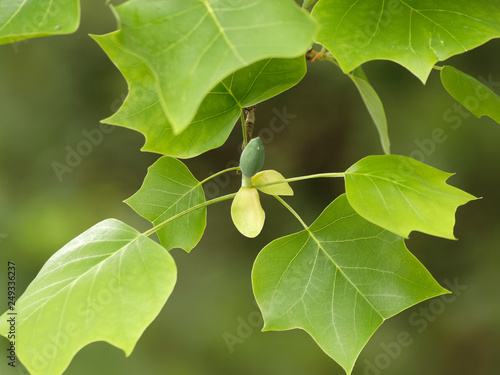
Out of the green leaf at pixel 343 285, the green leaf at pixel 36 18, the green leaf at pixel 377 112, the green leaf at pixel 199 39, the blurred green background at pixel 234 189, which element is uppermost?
the green leaf at pixel 36 18

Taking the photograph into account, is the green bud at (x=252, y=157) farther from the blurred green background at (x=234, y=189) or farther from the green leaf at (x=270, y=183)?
the blurred green background at (x=234, y=189)

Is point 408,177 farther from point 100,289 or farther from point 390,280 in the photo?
point 100,289

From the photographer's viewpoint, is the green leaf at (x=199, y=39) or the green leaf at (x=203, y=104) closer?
the green leaf at (x=199, y=39)

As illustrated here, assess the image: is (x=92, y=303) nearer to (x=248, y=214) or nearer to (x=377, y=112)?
(x=248, y=214)

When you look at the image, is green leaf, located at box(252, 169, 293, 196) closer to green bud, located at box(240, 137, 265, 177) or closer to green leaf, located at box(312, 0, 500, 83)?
green bud, located at box(240, 137, 265, 177)

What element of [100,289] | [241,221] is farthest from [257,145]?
[100,289]

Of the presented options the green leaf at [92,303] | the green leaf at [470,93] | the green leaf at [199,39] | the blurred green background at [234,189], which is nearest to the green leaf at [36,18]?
the green leaf at [199,39]

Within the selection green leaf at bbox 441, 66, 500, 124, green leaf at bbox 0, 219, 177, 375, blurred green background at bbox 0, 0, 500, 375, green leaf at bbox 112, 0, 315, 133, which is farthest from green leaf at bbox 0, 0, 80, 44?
blurred green background at bbox 0, 0, 500, 375
